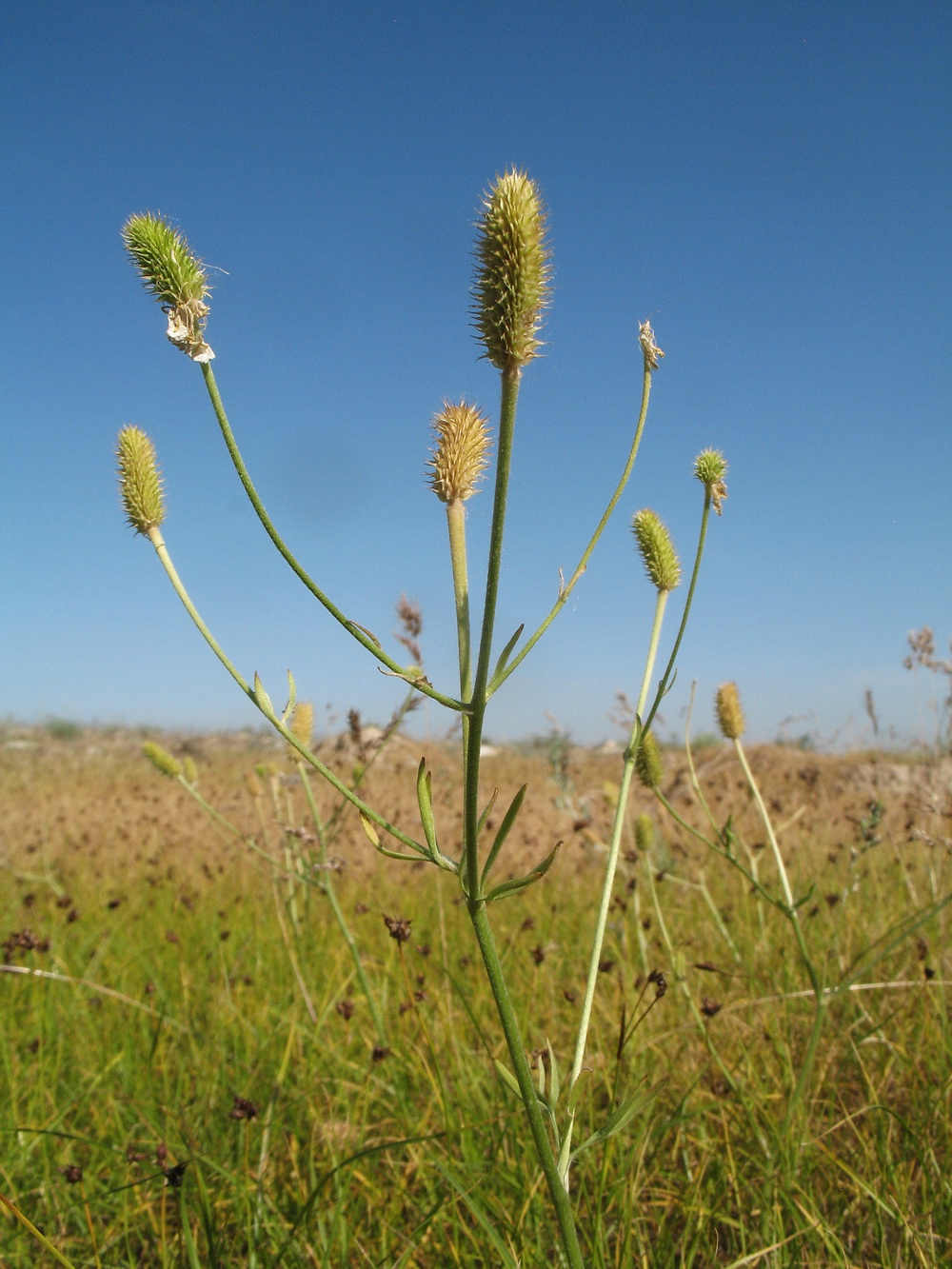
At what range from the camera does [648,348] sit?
48.8 inches

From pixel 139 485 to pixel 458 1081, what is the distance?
5.75ft

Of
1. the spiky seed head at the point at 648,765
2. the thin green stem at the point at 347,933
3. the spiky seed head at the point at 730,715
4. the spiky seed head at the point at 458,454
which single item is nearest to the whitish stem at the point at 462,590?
the spiky seed head at the point at 458,454

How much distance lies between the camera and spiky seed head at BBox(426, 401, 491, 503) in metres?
1.14

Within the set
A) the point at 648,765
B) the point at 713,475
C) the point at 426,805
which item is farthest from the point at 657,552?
the point at 426,805

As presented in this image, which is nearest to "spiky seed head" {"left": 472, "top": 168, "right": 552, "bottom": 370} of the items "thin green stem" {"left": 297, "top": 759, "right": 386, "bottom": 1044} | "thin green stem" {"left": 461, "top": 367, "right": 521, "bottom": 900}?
"thin green stem" {"left": 461, "top": 367, "right": 521, "bottom": 900}

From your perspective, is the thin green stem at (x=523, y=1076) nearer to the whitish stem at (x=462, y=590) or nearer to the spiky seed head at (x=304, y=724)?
the whitish stem at (x=462, y=590)

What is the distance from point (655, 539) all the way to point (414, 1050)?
170 cm

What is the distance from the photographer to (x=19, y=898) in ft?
16.5

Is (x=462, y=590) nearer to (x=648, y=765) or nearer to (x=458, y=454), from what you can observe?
(x=458, y=454)

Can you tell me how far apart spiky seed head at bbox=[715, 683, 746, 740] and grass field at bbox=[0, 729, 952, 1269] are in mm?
309

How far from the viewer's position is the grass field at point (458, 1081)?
1.71 meters

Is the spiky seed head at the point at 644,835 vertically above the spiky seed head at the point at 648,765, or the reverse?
the spiky seed head at the point at 648,765

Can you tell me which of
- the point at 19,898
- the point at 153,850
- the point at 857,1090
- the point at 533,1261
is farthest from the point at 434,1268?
the point at 153,850

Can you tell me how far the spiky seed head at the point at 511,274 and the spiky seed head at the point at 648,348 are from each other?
0.33m
